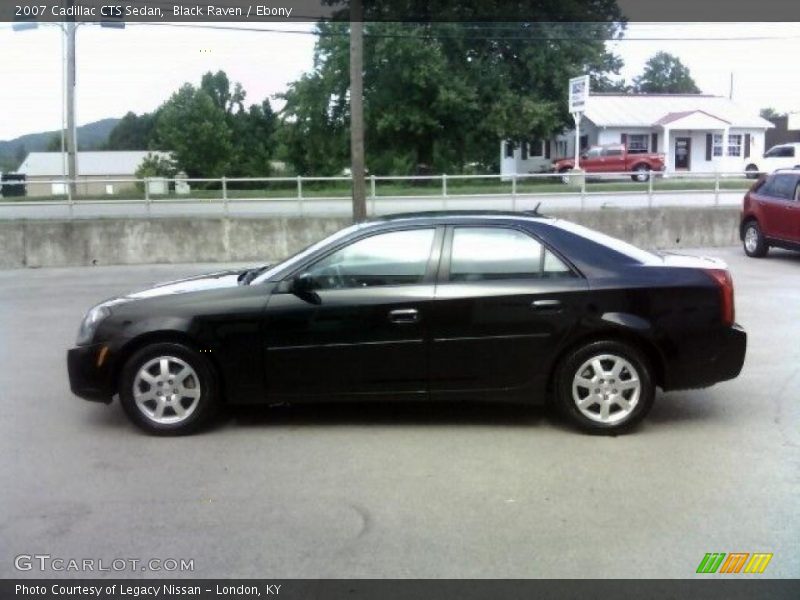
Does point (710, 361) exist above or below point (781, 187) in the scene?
below

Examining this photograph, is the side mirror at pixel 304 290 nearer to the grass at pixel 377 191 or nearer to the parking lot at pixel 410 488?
the parking lot at pixel 410 488

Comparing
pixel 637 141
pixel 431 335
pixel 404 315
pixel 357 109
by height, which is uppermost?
pixel 637 141

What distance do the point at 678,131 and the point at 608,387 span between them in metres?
48.0

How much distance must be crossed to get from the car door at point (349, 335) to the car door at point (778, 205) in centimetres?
1107

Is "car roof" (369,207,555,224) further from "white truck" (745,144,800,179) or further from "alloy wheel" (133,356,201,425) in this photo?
"white truck" (745,144,800,179)

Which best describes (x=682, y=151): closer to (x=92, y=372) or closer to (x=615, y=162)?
(x=615, y=162)

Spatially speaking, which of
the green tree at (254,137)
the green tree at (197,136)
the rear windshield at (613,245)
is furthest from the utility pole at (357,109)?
the green tree at (254,137)

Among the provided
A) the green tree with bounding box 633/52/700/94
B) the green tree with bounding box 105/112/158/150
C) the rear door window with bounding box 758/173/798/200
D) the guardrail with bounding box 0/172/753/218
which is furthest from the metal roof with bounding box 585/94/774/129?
the green tree with bounding box 105/112/158/150

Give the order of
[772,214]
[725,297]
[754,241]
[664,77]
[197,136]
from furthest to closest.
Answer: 1. [664,77]
2. [197,136]
3. [754,241]
4. [772,214]
5. [725,297]

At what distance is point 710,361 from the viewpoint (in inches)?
235

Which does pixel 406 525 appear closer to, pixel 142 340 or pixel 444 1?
pixel 142 340

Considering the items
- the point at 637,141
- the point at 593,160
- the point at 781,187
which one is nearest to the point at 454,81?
the point at 593,160

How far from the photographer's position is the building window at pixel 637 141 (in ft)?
169

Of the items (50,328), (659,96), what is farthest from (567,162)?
(50,328)
